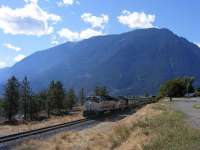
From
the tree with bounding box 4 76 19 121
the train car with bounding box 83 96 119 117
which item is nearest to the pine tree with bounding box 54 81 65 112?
the tree with bounding box 4 76 19 121

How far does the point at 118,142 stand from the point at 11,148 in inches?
207

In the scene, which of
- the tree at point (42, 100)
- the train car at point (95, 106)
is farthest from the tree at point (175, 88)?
the train car at point (95, 106)

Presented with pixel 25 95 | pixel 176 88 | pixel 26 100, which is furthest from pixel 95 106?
pixel 176 88

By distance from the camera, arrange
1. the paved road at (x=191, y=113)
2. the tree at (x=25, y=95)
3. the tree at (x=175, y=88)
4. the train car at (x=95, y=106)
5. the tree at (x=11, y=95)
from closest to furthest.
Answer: the paved road at (x=191, y=113) → the train car at (x=95, y=106) → the tree at (x=11, y=95) → the tree at (x=25, y=95) → the tree at (x=175, y=88)

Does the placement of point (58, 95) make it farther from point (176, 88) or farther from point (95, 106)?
point (176, 88)

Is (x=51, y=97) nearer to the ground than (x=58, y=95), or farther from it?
nearer to the ground

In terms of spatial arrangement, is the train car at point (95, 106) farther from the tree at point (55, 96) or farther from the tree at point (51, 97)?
the tree at point (51, 97)

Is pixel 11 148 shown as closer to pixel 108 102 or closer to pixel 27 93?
pixel 108 102

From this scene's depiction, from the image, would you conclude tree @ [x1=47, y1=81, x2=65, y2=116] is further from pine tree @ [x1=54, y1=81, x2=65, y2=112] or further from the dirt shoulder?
the dirt shoulder

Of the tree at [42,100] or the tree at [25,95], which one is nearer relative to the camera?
the tree at [25,95]

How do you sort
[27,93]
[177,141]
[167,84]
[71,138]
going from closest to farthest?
[177,141] < [71,138] < [27,93] < [167,84]

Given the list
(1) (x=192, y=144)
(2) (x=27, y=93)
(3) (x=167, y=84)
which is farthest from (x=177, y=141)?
(3) (x=167, y=84)

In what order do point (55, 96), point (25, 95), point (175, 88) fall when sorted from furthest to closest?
point (175, 88) → point (55, 96) → point (25, 95)

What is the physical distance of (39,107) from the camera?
4338 inches
